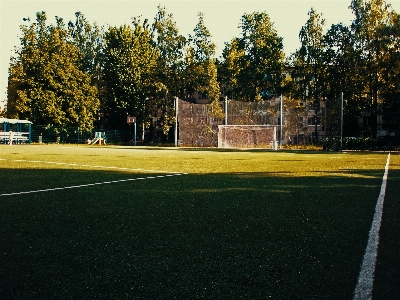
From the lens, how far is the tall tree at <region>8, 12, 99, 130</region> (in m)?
41.6

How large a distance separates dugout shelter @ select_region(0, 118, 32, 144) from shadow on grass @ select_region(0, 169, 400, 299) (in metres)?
31.3

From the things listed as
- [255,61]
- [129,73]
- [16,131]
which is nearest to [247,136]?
[255,61]

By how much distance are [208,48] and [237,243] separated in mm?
42023

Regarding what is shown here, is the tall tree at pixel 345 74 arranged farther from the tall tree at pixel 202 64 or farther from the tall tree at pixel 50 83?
the tall tree at pixel 50 83

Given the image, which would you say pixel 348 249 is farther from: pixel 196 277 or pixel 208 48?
pixel 208 48

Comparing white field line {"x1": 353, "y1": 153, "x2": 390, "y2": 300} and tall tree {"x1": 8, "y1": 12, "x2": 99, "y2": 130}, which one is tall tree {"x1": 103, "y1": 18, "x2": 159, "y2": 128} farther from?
white field line {"x1": 353, "y1": 153, "x2": 390, "y2": 300}

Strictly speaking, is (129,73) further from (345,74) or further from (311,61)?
(345,74)

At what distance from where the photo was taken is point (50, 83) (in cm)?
4228

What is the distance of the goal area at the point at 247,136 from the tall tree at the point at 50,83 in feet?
60.4

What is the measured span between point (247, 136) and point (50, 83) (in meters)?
22.1

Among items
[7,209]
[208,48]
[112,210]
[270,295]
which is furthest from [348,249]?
[208,48]

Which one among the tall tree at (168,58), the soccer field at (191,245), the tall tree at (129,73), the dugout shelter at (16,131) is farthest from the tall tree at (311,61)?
the soccer field at (191,245)

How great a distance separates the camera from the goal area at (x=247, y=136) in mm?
Result: 28372

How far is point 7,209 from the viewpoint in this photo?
3877mm
